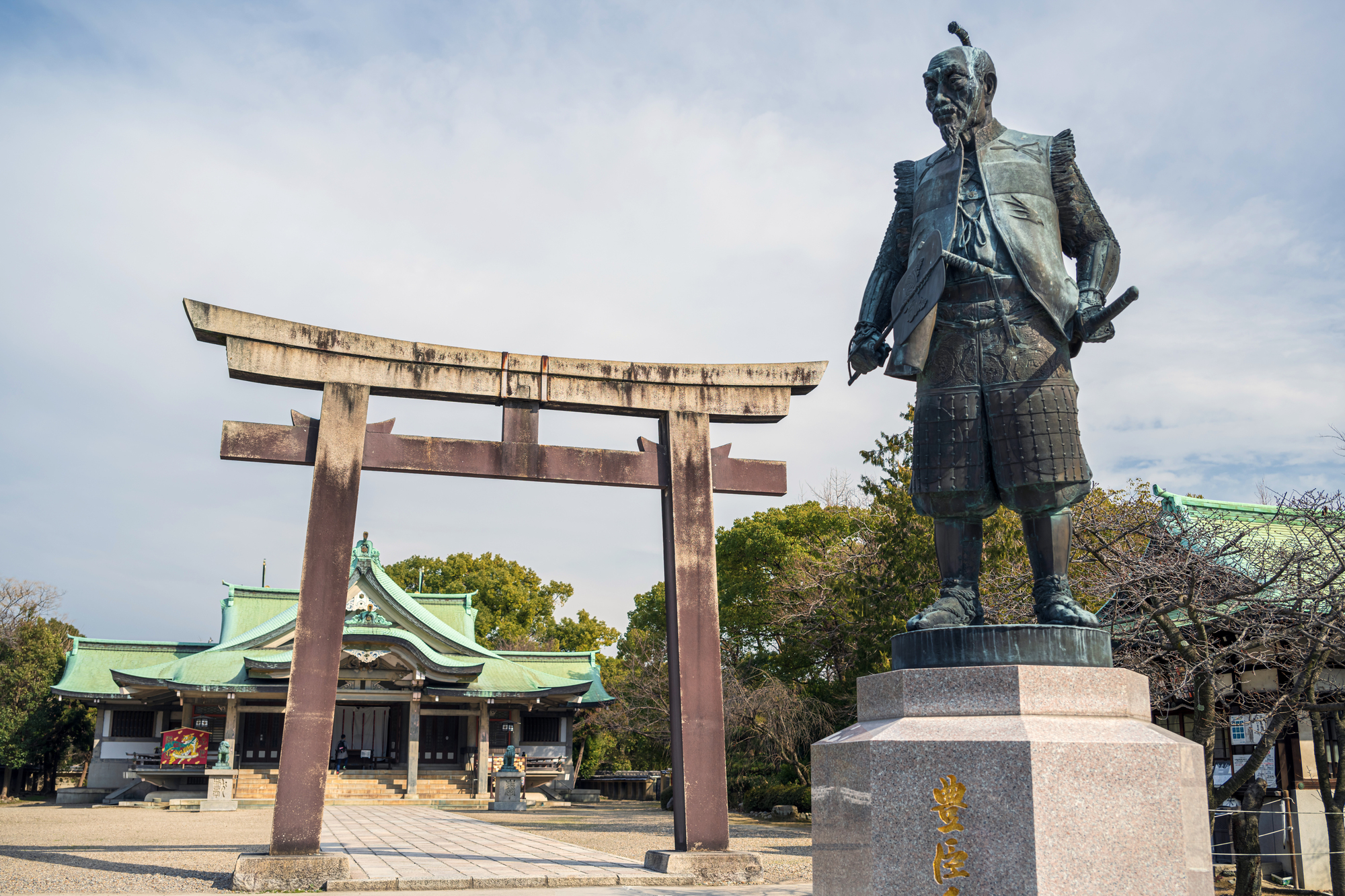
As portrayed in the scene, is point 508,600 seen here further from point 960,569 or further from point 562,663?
point 960,569

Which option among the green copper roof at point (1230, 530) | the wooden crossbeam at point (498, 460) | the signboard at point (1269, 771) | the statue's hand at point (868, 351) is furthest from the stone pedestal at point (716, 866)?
the signboard at point (1269, 771)

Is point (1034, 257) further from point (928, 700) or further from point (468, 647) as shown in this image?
point (468, 647)

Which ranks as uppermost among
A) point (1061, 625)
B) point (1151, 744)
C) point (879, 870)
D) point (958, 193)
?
point (958, 193)

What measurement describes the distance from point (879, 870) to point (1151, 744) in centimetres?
104

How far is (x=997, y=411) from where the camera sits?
3.95m

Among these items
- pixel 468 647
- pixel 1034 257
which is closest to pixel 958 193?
pixel 1034 257

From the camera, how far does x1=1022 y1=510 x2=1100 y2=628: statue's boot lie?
384cm

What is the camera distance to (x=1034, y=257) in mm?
4012

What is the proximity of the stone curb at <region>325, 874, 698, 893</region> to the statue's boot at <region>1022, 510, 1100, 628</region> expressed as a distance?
4510 millimetres

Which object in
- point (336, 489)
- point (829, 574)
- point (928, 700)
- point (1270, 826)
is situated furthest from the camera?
point (829, 574)

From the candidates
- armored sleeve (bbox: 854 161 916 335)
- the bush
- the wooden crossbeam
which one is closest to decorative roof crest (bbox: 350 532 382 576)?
the bush

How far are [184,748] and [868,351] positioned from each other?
24.2 m

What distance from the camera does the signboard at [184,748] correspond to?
23078mm

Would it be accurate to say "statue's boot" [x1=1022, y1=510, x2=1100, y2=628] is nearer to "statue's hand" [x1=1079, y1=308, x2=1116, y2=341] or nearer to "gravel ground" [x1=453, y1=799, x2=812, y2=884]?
"statue's hand" [x1=1079, y1=308, x2=1116, y2=341]
